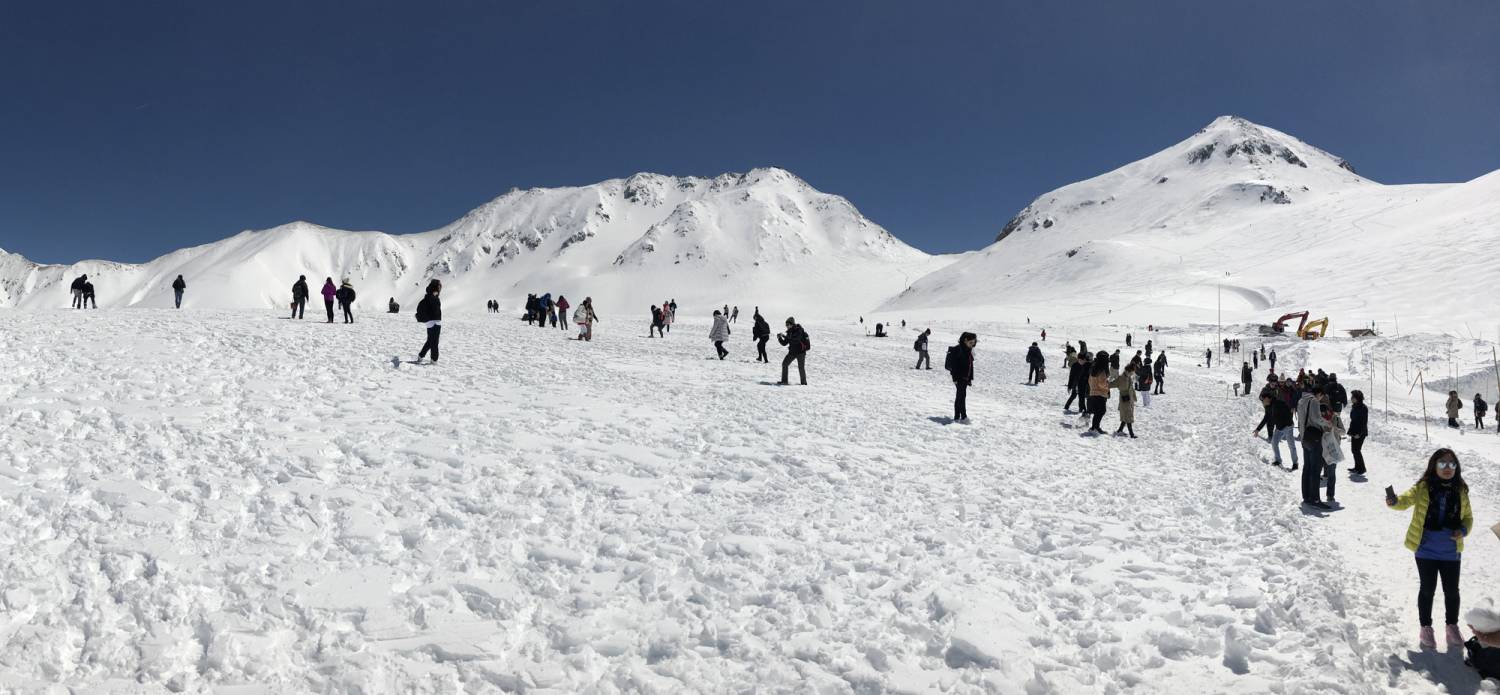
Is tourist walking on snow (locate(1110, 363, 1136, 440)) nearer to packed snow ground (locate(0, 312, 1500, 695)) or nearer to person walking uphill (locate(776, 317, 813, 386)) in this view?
packed snow ground (locate(0, 312, 1500, 695))

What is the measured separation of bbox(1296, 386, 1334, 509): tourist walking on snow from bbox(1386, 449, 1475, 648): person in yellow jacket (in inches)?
191

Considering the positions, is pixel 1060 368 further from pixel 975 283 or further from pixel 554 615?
pixel 975 283

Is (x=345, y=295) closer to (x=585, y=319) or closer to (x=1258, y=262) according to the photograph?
(x=585, y=319)

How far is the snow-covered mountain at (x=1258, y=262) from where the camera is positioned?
84.2m

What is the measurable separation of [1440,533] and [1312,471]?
5.10m

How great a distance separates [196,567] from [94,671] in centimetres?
130

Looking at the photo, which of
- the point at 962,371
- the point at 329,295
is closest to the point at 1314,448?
the point at 962,371

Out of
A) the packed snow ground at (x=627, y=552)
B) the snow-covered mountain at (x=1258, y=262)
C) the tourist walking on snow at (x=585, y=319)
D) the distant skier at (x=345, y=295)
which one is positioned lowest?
the packed snow ground at (x=627, y=552)

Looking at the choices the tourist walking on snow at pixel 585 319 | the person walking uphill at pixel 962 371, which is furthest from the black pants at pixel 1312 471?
the tourist walking on snow at pixel 585 319

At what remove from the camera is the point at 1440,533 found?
581 cm

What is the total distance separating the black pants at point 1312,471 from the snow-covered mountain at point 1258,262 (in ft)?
253

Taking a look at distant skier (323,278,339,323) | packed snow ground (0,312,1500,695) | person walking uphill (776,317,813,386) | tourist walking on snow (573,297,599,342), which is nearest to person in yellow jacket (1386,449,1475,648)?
packed snow ground (0,312,1500,695)

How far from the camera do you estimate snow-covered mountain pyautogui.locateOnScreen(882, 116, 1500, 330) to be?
8419cm

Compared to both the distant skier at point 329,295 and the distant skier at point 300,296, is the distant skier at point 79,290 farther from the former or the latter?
the distant skier at point 329,295
